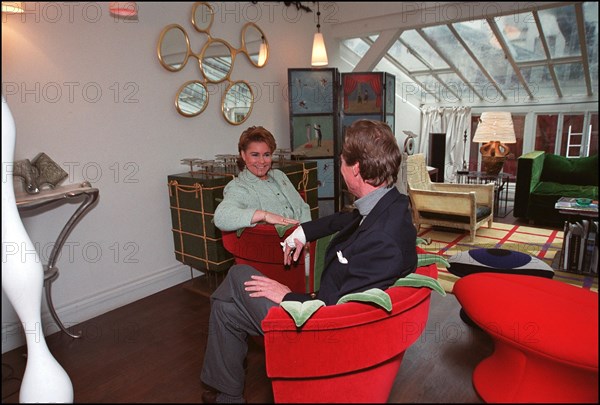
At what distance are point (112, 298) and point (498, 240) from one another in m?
2.74

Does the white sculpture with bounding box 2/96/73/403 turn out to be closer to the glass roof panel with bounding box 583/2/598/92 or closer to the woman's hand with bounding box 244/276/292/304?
the woman's hand with bounding box 244/276/292/304

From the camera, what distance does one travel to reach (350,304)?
0.88m

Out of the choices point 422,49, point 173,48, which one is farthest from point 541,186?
point 173,48

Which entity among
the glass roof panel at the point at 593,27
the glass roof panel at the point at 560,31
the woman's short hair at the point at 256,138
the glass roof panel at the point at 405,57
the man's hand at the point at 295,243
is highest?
the glass roof panel at the point at 405,57

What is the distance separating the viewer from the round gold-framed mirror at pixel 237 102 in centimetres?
273

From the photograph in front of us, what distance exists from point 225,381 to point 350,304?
0.55m

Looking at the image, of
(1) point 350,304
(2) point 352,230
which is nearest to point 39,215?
(2) point 352,230

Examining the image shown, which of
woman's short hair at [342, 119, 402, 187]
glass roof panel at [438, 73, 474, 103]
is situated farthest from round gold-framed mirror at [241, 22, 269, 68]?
glass roof panel at [438, 73, 474, 103]

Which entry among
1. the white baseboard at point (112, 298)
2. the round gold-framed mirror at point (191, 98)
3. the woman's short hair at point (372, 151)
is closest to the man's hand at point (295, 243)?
the woman's short hair at point (372, 151)

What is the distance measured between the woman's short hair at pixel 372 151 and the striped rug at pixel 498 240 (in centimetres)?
147

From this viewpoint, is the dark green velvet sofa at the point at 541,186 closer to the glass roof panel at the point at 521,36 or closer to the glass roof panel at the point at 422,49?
the glass roof panel at the point at 521,36

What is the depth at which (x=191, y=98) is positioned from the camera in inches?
99.3

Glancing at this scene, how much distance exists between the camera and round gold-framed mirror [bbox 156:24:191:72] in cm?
230

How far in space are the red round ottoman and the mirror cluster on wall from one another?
207cm
